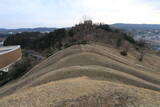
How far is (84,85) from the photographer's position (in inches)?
563

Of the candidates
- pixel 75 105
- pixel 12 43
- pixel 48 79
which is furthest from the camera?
pixel 12 43

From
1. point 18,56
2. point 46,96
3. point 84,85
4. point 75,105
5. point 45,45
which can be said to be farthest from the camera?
point 45,45

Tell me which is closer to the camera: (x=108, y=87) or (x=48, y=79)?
(x=108, y=87)

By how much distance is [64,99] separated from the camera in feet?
40.6

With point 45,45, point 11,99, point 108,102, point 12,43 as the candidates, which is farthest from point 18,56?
point 108,102

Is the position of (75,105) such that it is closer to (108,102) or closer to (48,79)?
(108,102)

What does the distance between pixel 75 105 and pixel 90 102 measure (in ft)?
2.54

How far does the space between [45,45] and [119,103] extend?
205 feet

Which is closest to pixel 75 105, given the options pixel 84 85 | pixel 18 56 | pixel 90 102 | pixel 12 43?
pixel 90 102

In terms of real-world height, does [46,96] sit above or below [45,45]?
above

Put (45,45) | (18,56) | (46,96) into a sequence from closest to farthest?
1. (46,96)
2. (18,56)
3. (45,45)

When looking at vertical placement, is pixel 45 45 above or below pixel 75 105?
below

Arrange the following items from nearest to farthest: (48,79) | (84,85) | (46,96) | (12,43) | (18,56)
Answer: (46,96) → (84,85) → (48,79) → (18,56) → (12,43)

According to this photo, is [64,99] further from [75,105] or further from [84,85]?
[84,85]
